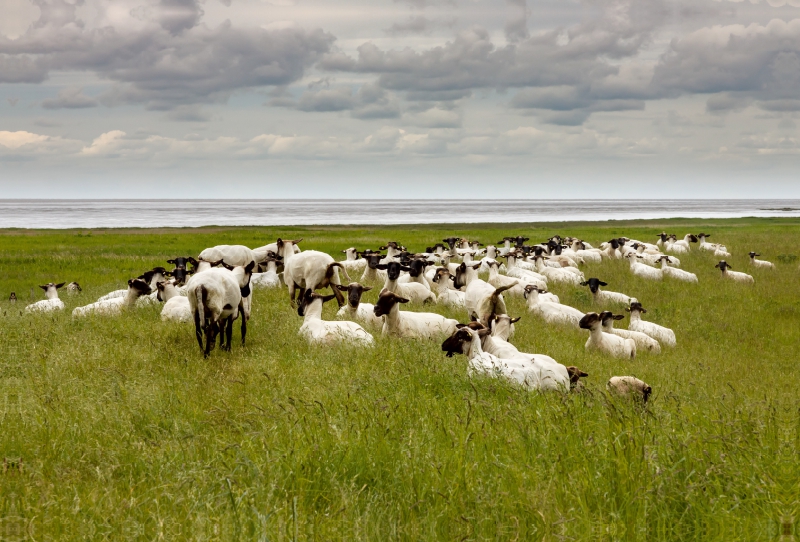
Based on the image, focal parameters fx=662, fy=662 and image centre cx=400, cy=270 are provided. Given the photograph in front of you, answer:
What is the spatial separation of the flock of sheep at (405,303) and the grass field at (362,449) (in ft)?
1.69

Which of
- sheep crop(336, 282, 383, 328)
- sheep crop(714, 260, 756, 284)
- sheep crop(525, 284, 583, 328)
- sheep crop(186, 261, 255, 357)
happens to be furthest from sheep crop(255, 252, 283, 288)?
sheep crop(714, 260, 756, 284)

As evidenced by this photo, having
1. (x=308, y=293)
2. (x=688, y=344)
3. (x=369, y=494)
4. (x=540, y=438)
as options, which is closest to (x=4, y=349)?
(x=308, y=293)

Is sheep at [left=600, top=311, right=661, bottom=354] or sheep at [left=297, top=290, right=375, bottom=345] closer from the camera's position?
→ sheep at [left=297, top=290, right=375, bottom=345]

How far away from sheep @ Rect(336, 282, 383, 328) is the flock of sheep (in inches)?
1.0

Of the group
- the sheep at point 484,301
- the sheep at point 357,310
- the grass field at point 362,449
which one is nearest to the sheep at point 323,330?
the grass field at point 362,449

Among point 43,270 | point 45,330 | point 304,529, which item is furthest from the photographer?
point 43,270

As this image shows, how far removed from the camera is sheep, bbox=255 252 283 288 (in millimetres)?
19219

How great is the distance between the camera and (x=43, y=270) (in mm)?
26359

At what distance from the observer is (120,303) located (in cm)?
1466

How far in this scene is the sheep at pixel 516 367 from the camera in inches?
310

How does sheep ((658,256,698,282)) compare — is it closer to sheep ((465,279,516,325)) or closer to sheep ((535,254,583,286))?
sheep ((535,254,583,286))

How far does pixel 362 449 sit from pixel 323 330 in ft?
18.3

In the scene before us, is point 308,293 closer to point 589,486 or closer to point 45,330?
point 45,330

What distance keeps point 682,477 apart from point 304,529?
8.90 ft
